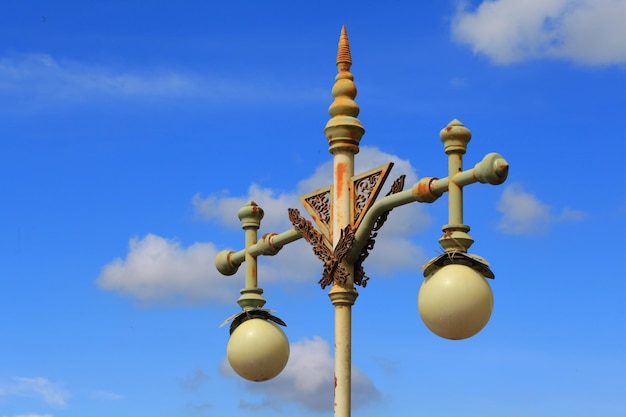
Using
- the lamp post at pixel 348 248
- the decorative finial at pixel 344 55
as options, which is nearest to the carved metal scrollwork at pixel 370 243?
the lamp post at pixel 348 248

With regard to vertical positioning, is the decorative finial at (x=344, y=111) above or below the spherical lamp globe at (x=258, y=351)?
above

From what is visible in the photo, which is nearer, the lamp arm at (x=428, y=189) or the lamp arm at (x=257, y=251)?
the lamp arm at (x=428, y=189)

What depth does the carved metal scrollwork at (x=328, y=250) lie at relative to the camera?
10570mm

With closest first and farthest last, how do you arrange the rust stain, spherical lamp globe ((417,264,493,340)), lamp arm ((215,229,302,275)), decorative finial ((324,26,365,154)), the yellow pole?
spherical lamp globe ((417,264,493,340)), the yellow pole, the rust stain, decorative finial ((324,26,365,154)), lamp arm ((215,229,302,275))

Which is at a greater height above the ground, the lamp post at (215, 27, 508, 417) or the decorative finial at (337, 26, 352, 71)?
the decorative finial at (337, 26, 352, 71)

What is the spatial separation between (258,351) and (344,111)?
2.35 metres

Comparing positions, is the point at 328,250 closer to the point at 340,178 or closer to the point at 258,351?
the point at 340,178

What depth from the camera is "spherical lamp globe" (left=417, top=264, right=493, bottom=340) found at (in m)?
8.94

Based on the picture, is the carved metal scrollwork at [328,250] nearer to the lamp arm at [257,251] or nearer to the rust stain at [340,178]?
the lamp arm at [257,251]

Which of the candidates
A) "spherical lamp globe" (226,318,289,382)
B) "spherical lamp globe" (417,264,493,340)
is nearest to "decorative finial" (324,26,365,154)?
"spherical lamp globe" (226,318,289,382)

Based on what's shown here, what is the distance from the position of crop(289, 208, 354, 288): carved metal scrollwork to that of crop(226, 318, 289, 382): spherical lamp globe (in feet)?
2.99

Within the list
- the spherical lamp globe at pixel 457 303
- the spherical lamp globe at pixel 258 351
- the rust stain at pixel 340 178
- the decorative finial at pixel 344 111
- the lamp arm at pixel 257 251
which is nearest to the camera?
the spherical lamp globe at pixel 457 303

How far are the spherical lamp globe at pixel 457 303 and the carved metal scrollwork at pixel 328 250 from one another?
157 cm

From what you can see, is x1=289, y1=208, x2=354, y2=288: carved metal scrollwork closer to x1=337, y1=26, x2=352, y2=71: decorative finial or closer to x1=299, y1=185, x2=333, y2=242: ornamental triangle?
x1=299, y1=185, x2=333, y2=242: ornamental triangle
